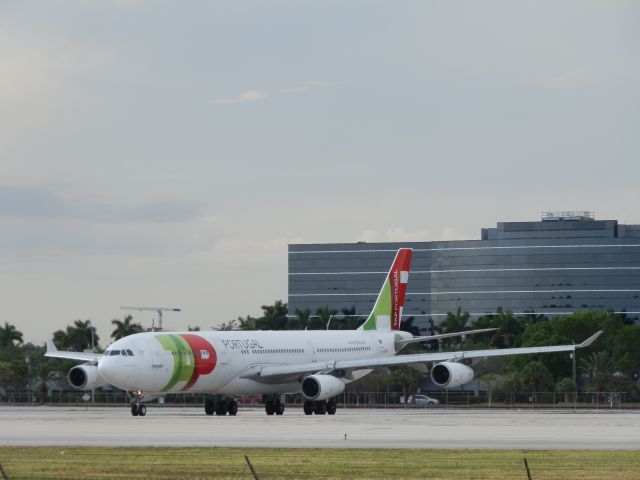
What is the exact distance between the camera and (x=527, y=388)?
110m

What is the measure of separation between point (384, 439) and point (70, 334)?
13025 cm

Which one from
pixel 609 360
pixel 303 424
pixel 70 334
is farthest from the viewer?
pixel 70 334

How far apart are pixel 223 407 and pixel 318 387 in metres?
5.61

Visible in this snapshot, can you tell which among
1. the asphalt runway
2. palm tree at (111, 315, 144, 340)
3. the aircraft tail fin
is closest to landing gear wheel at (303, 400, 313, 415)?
the asphalt runway

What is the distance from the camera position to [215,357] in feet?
239

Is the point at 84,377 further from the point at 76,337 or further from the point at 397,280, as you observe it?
the point at 76,337

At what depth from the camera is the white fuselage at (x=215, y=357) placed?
68875mm

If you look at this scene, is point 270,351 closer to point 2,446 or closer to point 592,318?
point 2,446

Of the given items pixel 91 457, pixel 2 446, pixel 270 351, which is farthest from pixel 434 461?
pixel 270 351

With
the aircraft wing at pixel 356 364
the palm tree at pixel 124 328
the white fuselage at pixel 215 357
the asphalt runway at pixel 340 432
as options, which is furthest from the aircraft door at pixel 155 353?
the palm tree at pixel 124 328

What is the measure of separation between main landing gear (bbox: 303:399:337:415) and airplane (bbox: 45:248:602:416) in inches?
0.8

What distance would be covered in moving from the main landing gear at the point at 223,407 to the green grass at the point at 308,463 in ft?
Result: 112

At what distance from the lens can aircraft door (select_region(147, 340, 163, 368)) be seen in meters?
69.2

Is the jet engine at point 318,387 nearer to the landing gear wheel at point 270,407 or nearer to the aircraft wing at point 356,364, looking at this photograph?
the aircraft wing at point 356,364
